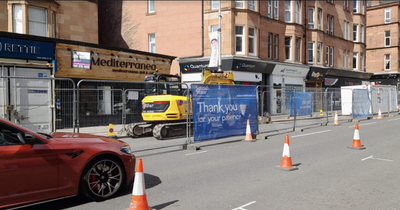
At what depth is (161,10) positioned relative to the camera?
90.9 ft

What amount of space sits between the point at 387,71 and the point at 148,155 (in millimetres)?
49699

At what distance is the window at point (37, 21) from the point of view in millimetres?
17634

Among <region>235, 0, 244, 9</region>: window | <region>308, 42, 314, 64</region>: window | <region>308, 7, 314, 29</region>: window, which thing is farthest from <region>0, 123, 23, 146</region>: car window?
<region>308, 7, 314, 29</region>: window

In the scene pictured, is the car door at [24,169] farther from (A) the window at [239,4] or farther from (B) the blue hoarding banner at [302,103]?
(A) the window at [239,4]

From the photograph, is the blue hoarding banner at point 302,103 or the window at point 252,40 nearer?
the blue hoarding banner at point 302,103

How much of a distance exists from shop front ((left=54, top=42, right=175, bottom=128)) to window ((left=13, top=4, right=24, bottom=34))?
2.39 meters

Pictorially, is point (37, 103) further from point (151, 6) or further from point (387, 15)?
point (387, 15)

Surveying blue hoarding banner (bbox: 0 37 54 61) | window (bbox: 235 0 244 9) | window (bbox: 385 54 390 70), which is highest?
window (bbox: 235 0 244 9)

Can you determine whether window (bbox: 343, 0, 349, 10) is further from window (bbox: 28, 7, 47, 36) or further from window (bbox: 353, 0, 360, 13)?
window (bbox: 28, 7, 47, 36)

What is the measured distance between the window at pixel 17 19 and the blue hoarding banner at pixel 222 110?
461 inches

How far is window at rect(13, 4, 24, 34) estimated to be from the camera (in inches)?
677

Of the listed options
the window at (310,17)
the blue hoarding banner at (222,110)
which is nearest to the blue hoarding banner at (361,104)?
the blue hoarding banner at (222,110)

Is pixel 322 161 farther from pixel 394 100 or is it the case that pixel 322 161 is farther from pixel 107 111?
pixel 394 100

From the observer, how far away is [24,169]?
178 inches
